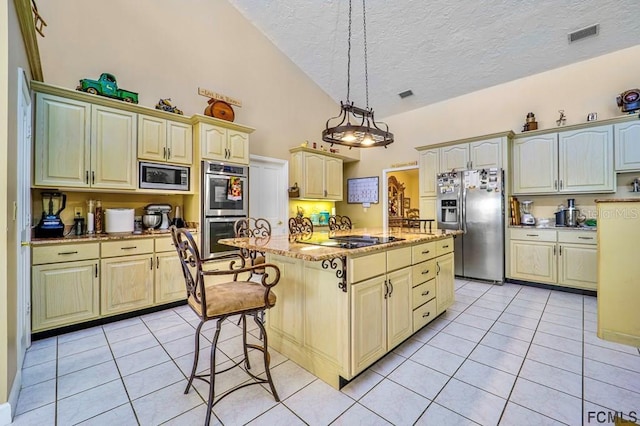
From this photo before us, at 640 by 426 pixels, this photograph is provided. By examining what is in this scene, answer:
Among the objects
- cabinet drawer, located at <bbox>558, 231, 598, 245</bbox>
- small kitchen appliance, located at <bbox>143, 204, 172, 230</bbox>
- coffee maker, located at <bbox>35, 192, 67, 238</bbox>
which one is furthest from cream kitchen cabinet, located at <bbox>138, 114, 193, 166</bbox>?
cabinet drawer, located at <bbox>558, 231, 598, 245</bbox>

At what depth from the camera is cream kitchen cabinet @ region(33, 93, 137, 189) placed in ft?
8.17

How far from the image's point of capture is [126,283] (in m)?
2.82

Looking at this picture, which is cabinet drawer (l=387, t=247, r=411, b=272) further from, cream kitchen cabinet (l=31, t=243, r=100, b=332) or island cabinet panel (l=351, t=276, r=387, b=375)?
cream kitchen cabinet (l=31, t=243, r=100, b=332)

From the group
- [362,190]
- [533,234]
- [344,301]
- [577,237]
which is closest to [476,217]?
[533,234]

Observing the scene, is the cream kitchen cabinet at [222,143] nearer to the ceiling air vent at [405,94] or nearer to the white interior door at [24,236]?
the white interior door at [24,236]

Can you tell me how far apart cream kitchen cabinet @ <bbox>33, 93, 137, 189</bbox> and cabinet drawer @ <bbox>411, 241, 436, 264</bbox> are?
295 centimetres

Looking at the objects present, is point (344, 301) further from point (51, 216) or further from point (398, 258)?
point (51, 216)

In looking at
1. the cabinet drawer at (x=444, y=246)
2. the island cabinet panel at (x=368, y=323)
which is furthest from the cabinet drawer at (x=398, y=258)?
the cabinet drawer at (x=444, y=246)

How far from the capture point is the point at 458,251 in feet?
14.7

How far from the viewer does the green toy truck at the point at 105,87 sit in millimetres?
2760

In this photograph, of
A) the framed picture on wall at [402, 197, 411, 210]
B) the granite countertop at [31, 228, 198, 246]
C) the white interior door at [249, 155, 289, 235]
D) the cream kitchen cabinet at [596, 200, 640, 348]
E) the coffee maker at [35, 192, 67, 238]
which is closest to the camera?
the cream kitchen cabinet at [596, 200, 640, 348]

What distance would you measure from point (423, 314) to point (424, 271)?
1.22 feet

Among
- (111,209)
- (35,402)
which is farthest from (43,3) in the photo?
(35,402)

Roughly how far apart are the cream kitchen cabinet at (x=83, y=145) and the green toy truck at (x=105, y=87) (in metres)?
0.16
